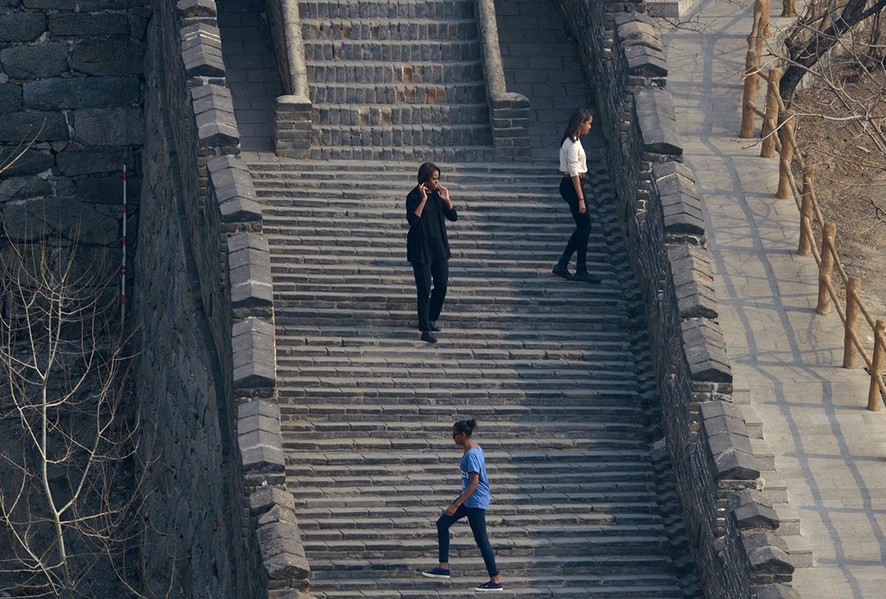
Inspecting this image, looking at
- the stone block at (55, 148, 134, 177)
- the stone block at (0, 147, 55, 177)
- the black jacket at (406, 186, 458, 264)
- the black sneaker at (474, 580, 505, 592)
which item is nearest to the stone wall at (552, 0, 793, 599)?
the black sneaker at (474, 580, 505, 592)

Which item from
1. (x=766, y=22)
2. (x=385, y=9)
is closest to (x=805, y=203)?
(x=766, y=22)

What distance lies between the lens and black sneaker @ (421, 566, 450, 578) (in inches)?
835

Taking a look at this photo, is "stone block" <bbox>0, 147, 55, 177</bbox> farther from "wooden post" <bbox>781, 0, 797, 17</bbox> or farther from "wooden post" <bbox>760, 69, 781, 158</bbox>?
"wooden post" <bbox>781, 0, 797, 17</bbox>

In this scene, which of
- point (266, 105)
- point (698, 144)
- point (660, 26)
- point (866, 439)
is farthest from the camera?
point (660, 26)

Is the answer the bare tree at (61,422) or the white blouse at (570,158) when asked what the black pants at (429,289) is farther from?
the bare tree at (61,422)

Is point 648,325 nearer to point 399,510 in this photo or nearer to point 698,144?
point 399,510

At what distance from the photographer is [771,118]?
2778 cm

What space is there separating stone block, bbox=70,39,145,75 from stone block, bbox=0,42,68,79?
16 cm

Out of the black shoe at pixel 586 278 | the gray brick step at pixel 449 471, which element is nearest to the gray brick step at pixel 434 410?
the gray brick step at pixel 449 471

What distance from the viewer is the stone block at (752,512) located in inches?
813

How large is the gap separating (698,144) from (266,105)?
5.02 meters

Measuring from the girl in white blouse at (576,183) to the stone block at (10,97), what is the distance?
8927 mm

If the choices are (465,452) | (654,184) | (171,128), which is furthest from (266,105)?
(465,452)

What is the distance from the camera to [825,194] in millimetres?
29719
